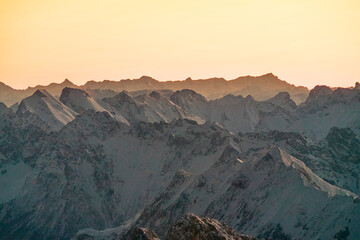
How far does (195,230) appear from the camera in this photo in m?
155

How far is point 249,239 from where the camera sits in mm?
171000

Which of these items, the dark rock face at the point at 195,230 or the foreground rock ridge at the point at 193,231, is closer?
the dark rock face at the point at 195,230

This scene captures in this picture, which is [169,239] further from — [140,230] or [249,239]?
[249,239]

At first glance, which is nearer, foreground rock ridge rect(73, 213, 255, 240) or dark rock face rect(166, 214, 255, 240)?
dark rock face rect(166, 214, 255, 240)

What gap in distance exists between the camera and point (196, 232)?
155m

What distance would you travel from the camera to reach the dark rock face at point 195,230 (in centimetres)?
15312

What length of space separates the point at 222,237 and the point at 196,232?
257 inches

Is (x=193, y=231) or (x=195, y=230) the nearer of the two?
(x=193, y=231)

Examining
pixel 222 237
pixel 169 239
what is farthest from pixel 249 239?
pixel 169 239

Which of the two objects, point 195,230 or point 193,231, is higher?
point 195,230

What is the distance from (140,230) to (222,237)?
Answer: 15.6m

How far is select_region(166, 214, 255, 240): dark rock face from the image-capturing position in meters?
153

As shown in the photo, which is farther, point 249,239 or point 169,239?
point 249,239

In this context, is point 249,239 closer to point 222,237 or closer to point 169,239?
point 222,237
